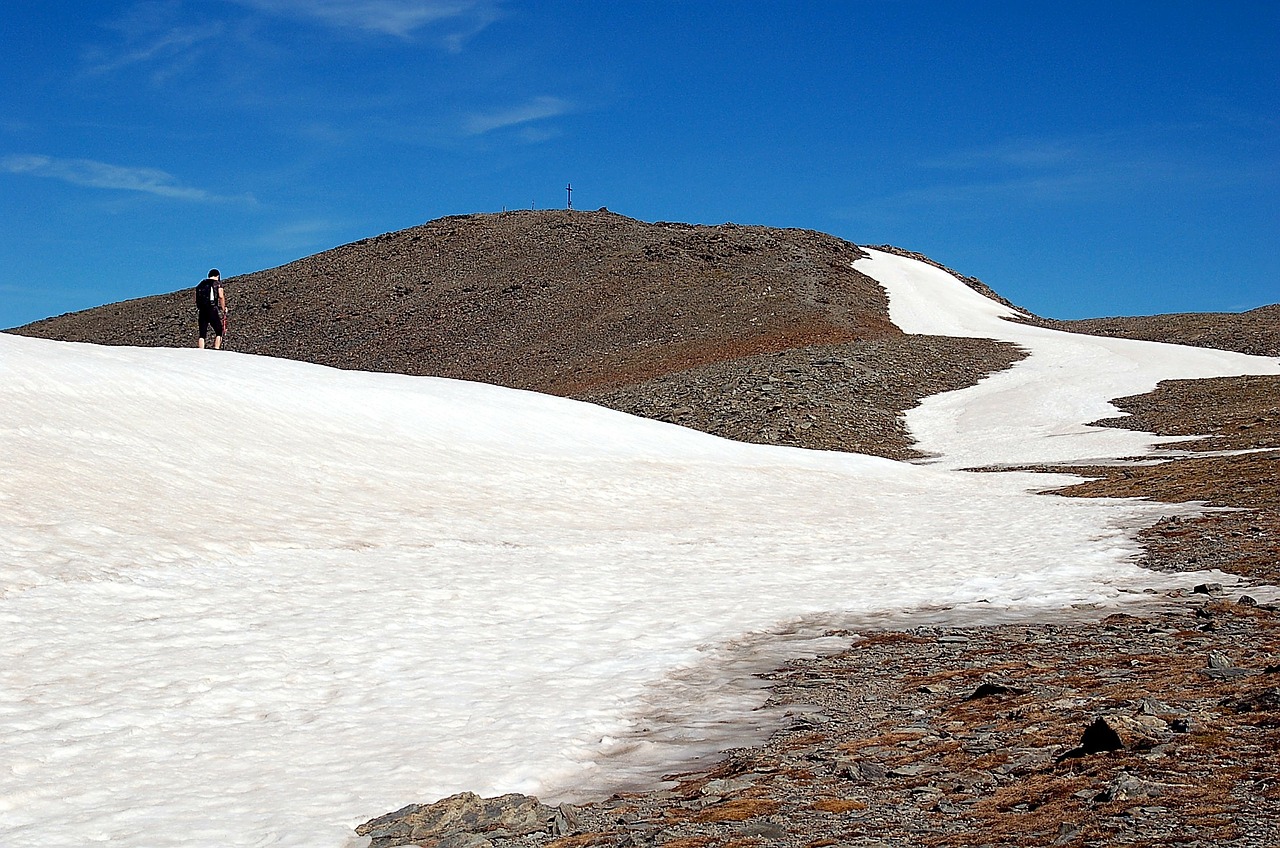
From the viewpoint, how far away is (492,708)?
24.9 feet

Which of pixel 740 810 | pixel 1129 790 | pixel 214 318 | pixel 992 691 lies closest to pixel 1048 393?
pixel 214 318

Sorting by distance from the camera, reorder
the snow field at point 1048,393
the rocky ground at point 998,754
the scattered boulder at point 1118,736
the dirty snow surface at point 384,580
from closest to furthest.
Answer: the rocky ground at point 998,754, the scattered boulder at point 1118,736, the dirty snow surface at point 384,580, the snow field at point 1048,393

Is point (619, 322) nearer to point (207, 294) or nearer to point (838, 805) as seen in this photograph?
point (207, 294)

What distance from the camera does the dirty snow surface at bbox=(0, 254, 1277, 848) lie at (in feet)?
20.9

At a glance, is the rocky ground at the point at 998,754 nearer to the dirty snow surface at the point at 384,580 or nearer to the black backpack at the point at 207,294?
the dirty snow surface at the point at 384,580

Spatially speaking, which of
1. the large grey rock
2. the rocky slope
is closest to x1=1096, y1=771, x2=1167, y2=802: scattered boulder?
the large grey rock

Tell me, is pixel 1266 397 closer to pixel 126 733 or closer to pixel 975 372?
pixel 975 372

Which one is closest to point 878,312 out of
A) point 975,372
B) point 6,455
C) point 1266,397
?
point 975,372

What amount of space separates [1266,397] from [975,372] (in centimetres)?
1361

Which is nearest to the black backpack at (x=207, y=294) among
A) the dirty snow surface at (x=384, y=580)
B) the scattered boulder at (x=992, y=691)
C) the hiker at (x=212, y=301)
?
the hiker at (x=212, y=301)

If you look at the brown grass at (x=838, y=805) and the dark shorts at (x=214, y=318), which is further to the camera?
the dark shorts at (x=214, y=318)

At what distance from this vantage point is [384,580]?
12.1 meters

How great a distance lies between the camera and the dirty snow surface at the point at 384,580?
638 centimetres

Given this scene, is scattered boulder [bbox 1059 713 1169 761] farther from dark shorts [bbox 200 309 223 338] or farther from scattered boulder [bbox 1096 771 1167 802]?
dark shorts [bbox 200 309 223 338]
